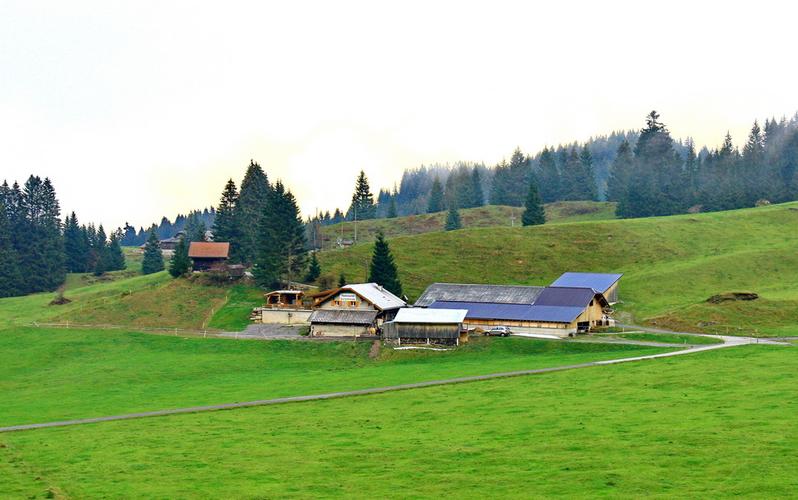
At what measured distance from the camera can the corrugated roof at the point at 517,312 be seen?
10256 cm

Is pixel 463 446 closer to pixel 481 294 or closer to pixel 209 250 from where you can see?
pixel 481 294

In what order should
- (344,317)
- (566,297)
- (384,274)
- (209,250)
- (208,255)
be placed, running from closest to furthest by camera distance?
(344,317), (566,297), (384,274), (208,255), (209,250)

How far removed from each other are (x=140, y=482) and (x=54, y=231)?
160682 mm

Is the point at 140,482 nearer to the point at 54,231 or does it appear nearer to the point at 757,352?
the point at 757,352

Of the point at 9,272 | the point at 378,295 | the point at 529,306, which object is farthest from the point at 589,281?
the point at 9,272

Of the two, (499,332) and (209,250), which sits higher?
(209,250)

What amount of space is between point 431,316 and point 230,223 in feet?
220

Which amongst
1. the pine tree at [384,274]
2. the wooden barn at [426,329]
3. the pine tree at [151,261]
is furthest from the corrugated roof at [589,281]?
the pine tree at [151,261]

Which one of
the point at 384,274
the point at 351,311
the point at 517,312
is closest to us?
the point at 517,312

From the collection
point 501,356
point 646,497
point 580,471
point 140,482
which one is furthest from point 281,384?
point 646,497

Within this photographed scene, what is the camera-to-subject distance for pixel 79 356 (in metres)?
96.1

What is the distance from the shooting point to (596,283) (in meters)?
126

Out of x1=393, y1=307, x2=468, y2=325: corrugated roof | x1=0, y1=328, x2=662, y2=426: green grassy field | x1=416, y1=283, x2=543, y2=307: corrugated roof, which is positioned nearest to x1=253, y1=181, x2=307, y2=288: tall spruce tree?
x1=416, y1=283, x2=543, y2=307: corrugated roof

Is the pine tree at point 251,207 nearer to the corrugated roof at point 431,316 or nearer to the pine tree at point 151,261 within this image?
the pine tree at point 151,261
